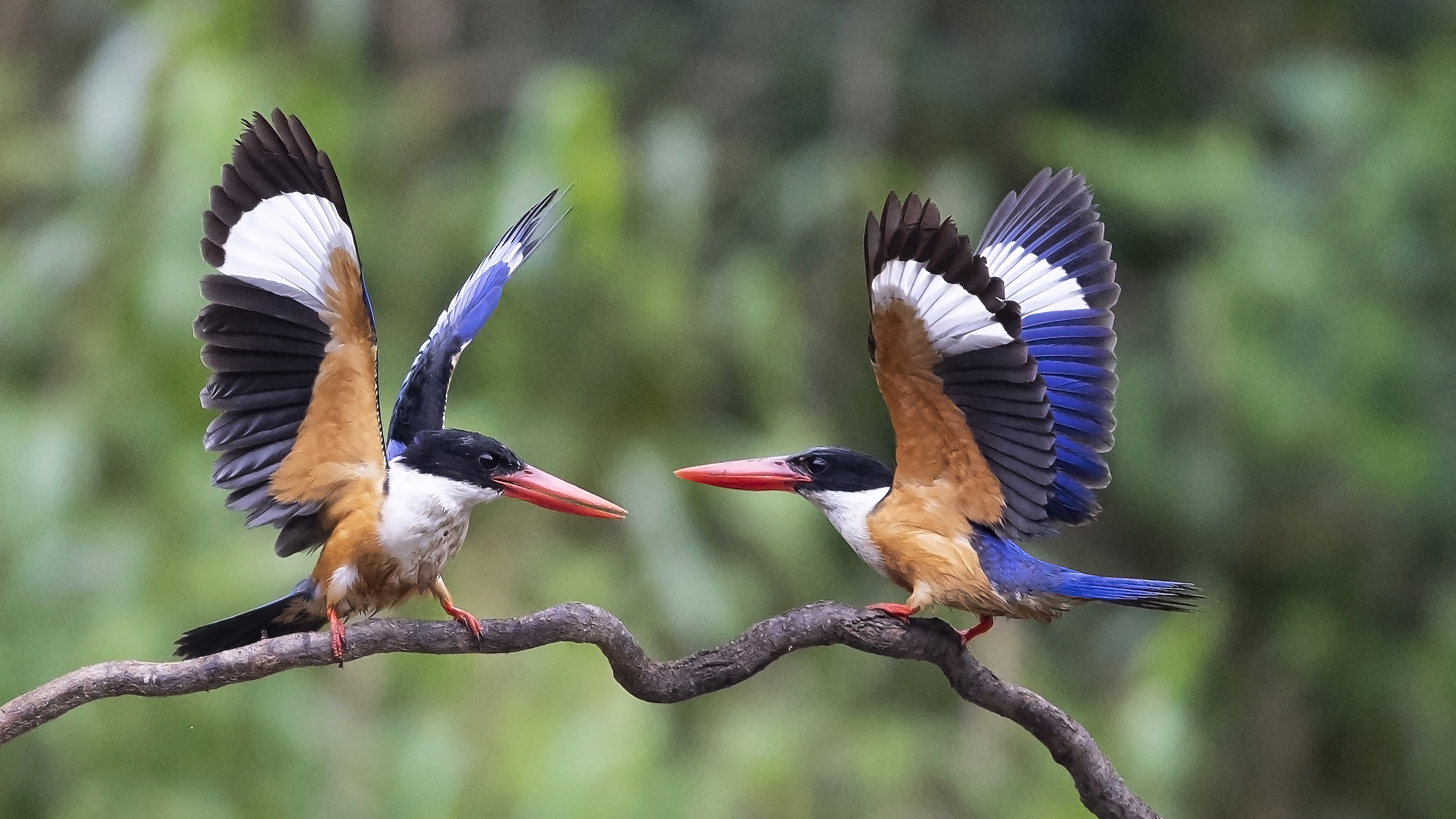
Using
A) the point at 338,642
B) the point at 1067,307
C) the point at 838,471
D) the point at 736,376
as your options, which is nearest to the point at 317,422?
the point at 338,642

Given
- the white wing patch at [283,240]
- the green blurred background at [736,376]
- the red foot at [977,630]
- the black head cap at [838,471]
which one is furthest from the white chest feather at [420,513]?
the green blurred background at [736,376]

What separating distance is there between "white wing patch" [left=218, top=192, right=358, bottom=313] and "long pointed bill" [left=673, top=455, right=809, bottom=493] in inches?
16.7

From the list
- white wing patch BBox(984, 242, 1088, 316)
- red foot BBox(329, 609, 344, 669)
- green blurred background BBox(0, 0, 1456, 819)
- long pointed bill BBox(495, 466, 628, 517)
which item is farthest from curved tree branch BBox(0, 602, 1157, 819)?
green blurred background BBox(0, 0, 1456, 819)

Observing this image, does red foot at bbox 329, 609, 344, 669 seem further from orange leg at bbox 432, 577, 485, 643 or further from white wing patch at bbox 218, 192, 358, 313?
white wing patch at bbox 218, 192, 358, 313

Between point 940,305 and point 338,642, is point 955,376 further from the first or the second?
point 338,642

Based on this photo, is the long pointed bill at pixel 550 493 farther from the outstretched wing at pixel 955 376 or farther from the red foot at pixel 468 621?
the outstretched wing at pixel 955 376

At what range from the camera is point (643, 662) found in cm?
128

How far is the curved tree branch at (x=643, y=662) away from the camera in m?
1.18

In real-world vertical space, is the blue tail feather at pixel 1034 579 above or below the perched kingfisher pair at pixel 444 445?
below

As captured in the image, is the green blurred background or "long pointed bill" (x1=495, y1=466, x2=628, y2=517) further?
the green blurred background

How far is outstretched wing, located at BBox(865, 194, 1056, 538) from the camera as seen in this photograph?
1296mm

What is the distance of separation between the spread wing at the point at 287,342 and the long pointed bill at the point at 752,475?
34cm

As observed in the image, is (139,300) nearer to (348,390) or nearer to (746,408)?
A: (746,408)

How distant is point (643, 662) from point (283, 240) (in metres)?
0.53
